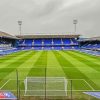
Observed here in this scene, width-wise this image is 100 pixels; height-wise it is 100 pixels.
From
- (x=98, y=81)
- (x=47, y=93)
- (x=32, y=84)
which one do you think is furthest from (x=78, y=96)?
(x=98, y=81)

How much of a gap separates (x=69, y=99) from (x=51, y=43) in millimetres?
106872

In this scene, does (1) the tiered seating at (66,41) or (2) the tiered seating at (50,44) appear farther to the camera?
(1) the tiered seating at (66,41)

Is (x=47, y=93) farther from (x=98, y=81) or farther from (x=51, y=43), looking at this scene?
(x=51, y=43)

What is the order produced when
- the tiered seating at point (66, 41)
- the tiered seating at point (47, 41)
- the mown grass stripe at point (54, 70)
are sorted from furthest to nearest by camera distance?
the tiered seating at point (47, 41)
the tiered seating at point (66, 41)
the mown grass stripe at point (54, 70)

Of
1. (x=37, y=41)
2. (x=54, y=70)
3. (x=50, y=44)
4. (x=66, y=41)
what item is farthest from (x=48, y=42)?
(x=54, y=70)

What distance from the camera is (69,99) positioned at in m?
17.6

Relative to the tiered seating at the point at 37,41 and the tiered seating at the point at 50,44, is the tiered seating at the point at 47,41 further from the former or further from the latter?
the tiered seating at the point at 37,41

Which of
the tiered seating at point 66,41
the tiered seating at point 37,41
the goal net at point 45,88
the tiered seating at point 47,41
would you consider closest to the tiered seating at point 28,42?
the tiered seating at point 37,41

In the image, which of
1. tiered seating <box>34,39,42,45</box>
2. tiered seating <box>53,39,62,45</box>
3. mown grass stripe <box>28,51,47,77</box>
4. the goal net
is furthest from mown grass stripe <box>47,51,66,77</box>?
tiered seating <box>34,39,42,45</box>

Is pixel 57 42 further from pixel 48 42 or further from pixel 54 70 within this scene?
pixel 54 70

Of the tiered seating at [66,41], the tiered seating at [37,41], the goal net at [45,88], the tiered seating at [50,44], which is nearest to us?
the goal net at [45,88]

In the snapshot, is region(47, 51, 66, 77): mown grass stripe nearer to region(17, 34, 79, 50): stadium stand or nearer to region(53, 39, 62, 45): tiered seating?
region(17, 34, 79, 50): stadium stand

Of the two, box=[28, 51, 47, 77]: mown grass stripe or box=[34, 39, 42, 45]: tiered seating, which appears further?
box=[34, 39, 42, 45]: tiered seating

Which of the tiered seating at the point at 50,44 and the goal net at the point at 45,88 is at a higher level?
the tiered seating at the point at 50,44
